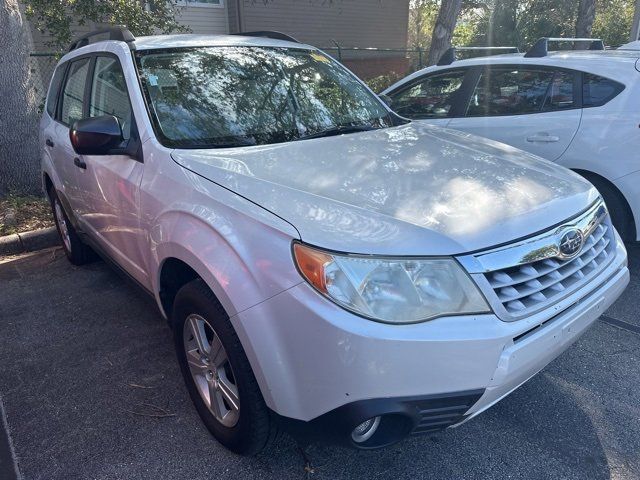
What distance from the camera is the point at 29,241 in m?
5.15

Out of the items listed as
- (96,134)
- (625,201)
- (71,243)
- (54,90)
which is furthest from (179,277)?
(625,201)

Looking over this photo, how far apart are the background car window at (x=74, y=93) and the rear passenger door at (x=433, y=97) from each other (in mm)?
2875

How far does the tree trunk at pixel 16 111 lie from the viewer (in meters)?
5.48

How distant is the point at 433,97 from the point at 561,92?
3.89 ft

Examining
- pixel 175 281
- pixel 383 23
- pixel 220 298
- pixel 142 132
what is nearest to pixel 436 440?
pixel 220 298

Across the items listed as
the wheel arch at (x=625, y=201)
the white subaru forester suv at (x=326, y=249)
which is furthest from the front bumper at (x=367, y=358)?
the wheel arch at (x=625, y=201)

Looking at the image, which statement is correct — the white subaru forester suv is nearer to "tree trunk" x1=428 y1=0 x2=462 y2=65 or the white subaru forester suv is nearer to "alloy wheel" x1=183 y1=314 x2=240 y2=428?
"alloy wheel" x1=183 y1=314 x2=240 y2=428

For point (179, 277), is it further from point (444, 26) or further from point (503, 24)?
point (503, 24)

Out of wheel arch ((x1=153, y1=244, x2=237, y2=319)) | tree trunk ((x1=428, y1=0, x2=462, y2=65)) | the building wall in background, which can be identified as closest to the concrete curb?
wheel arch ((x1=153, y1=244, x2=237, y2=319))

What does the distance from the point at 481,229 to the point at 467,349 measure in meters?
0.46

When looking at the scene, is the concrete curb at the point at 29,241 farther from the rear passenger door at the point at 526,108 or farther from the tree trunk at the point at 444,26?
the tree trunk at the point at 444,26

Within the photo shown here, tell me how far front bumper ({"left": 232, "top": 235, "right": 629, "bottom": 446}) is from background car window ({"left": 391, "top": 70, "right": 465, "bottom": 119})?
339 cm

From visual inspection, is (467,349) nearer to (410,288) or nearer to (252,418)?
(410,288)

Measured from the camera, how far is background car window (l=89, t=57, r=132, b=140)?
9.49 feet
